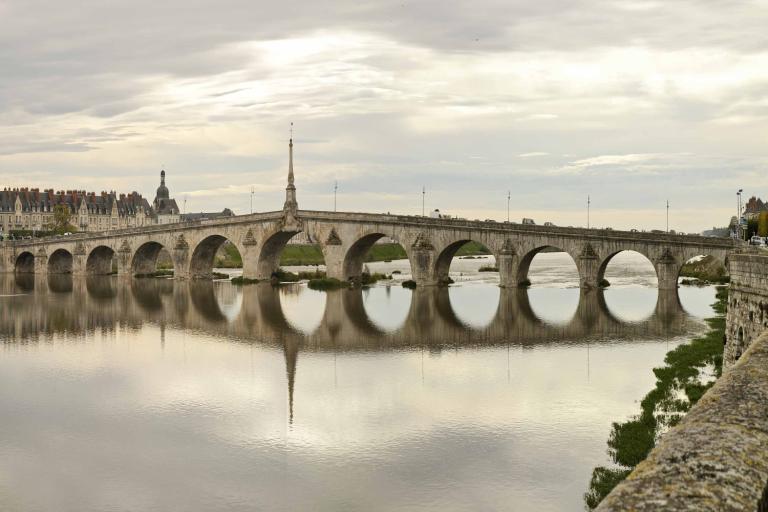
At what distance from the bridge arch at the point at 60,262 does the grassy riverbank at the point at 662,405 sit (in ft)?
307

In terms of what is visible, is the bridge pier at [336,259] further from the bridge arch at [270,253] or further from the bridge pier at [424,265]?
the bridge pier at [424,265]

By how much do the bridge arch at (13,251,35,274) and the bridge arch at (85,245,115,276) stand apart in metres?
14.6

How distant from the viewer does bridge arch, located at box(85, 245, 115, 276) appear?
4115 inches

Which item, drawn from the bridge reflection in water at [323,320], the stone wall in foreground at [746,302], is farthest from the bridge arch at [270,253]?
the stone wall in foreground at [746,302]

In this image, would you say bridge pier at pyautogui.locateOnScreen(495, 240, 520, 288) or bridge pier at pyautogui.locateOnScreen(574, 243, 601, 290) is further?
bridge pier at pyautogui.locateOnScreen(495, 240, 520, 288)

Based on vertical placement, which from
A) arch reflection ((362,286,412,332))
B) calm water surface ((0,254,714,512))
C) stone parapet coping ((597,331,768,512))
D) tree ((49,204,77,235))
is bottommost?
calm water surface ((0,254,714,512))

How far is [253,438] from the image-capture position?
22094mm

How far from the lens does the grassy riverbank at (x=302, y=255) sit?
12838 cm

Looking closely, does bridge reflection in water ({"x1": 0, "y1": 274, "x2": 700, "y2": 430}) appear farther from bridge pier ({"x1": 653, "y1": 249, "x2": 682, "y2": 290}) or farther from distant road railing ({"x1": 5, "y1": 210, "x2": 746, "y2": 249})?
distant road railing ({"x1": 5, "y1": 210, "x2": 746, "y2": 249})

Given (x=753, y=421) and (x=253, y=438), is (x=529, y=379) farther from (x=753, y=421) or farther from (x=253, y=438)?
(x=753, y=421)

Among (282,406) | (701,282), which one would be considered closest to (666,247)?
(701,282)

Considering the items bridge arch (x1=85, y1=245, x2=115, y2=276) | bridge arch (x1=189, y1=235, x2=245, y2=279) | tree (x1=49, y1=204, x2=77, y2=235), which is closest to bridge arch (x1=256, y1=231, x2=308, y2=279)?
bridge arch (x1=189, y1=235, x2=245, y2=279)

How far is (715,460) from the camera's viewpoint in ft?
27.0

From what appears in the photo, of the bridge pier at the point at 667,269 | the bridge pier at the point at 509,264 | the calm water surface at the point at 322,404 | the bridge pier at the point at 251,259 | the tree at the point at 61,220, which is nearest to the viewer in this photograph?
the calm water surface at the point at 322,404
